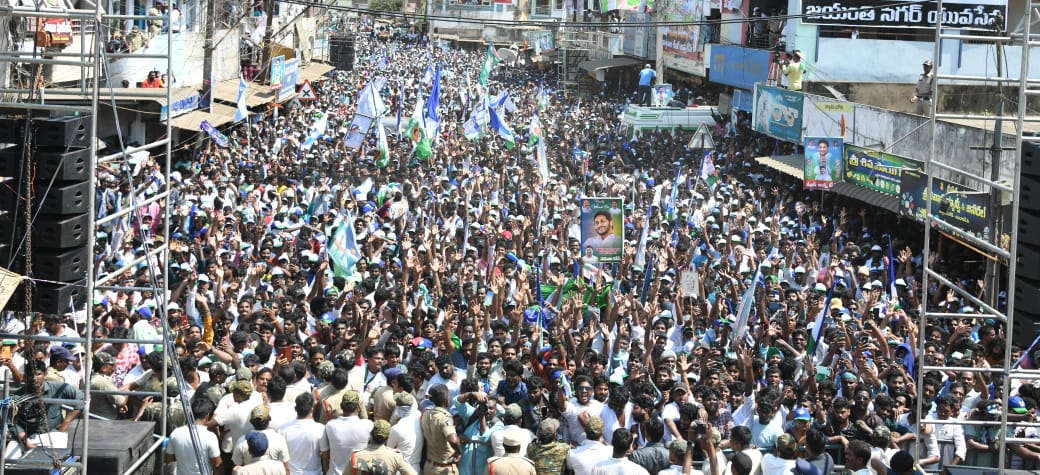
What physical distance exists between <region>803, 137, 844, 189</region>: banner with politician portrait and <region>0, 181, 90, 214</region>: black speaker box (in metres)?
13.7

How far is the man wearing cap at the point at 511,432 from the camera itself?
24.7 feet

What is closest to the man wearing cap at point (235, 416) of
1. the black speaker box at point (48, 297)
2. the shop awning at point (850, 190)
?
the black speaker box at point (48, 297)

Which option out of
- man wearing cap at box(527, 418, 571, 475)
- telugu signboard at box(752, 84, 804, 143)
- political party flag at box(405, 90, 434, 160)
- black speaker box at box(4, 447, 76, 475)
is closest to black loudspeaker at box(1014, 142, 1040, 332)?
man wearing cap at box(527, 418, 571, 475)

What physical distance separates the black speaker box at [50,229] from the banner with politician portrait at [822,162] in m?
13.7

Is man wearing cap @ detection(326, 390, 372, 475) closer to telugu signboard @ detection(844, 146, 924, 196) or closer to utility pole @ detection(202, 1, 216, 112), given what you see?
telugu signboard @ detection(844, 146, 924, 196)

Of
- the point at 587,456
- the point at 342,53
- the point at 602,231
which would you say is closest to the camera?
the point at 587,456

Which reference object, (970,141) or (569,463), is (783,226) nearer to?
(970,141)

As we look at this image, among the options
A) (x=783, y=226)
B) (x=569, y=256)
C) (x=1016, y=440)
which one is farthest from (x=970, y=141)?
(x=1016, y=440)

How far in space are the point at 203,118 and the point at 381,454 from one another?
18.1 metres

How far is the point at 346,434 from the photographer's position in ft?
25.0

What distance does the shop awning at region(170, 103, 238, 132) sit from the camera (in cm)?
2314

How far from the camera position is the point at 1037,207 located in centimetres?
639

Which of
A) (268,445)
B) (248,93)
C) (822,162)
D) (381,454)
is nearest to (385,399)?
(381,454)

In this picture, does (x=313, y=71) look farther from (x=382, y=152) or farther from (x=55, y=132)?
(x=55, y=132)
